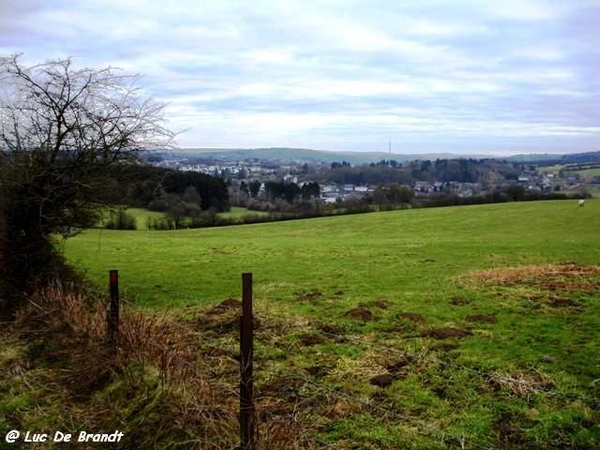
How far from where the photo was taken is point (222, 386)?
21.2 ft

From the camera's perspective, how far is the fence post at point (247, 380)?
5.19m

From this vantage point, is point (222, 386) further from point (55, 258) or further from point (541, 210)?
point (541, 210)

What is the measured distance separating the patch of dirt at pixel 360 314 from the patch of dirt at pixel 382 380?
11.6 ft

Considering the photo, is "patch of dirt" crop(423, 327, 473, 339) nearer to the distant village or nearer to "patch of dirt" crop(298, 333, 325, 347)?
"patch of dirt" crop(298, 333, 325, 347)

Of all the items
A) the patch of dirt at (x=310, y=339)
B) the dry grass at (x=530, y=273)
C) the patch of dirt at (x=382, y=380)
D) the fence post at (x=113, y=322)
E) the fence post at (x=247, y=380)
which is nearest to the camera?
the fence post at (x=247, y=380)

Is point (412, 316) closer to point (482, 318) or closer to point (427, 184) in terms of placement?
point (482, 318)

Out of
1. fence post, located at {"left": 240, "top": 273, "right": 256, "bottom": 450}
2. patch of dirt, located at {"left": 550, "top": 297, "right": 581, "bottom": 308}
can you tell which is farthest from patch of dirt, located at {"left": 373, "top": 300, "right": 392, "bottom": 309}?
fence post, located at {"left": 240, "top": 273, "right": 256, "bottom": 450}

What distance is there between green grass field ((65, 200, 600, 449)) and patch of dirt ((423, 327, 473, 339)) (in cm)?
5

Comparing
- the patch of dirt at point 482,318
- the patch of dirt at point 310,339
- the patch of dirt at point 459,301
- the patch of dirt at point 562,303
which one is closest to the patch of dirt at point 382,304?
the patch of dirt at point 459,301

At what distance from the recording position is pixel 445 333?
10.2 m

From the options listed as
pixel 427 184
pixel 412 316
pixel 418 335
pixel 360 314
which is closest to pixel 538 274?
pixel 412 316

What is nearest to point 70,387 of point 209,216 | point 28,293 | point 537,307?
point 28,293

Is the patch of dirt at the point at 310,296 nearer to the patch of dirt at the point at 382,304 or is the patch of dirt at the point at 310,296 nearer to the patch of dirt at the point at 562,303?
the patch of dirt at the point at 382,304

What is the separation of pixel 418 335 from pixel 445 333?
54 centimetres
